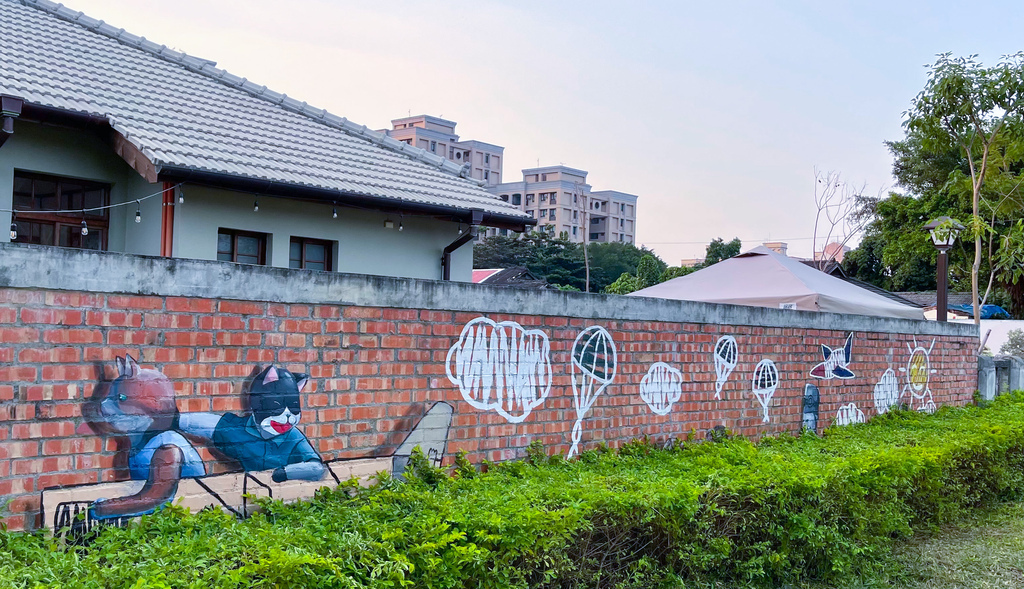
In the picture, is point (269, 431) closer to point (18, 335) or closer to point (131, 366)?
point (131, 366)

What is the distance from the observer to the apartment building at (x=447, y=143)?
85125mm

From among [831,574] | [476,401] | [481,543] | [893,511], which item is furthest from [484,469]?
[893,511]

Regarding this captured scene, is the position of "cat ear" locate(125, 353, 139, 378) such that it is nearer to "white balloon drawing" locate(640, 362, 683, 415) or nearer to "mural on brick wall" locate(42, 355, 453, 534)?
"mural on brick wall" locate(42, 355, 453, 534)

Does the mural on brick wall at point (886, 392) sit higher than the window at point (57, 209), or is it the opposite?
the window at point (57, 209)

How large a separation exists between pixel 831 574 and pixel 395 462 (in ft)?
11.0

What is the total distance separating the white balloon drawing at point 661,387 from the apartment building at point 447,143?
6944 cm

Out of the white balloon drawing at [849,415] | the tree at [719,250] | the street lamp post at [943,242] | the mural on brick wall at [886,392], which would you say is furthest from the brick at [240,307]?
the tree at [719,250]

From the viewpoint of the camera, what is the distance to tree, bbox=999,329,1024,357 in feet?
82.3

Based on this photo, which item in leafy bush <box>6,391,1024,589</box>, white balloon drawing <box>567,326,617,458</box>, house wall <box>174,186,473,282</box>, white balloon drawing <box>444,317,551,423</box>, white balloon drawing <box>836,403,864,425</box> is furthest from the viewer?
white balloon drawing <box>836,403,864,425</box>

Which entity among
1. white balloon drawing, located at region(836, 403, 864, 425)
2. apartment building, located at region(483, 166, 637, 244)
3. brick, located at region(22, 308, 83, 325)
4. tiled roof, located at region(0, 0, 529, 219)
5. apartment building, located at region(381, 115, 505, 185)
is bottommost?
white balloon drawing, located at region(836, 403, 864, 425)

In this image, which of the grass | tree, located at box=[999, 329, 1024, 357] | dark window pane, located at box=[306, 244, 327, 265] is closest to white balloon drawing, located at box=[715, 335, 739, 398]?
the grass

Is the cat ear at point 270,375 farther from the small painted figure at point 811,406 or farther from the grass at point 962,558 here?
the small painted figure at point 811,406

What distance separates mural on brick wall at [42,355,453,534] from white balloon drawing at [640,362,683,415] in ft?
9.48

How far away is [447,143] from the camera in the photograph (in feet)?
295
